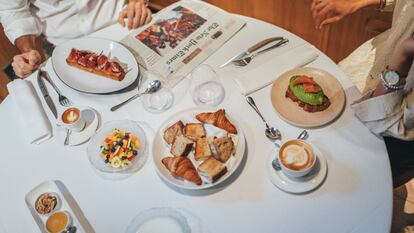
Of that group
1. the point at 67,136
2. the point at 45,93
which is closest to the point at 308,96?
the point at 67,136

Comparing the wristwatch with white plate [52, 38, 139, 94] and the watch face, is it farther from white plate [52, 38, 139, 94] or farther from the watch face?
white plate [52, 38, 139, 94]

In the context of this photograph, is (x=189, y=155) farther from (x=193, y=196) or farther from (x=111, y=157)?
(x=111, y=157)

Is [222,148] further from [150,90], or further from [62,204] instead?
[62,204]

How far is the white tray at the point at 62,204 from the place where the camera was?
3.11 ft

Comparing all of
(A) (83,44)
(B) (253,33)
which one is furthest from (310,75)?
(A) (83,44)

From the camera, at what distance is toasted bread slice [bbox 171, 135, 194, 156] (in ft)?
3.30

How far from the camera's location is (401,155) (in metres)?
1.10

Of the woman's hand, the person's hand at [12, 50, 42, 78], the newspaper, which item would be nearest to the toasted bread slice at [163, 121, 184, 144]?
the newspaper

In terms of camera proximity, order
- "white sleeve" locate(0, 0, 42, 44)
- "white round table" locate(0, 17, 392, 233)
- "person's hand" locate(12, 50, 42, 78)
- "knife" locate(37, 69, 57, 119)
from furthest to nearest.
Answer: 1. "white sleeve" locate(0, 0, 42, 44)
2. "person's hand" locate(12, 50, 42, 78)
3. "knife" locate(37, 69, 57, 119)
4. "white round table" locate(0, 17, 392, 233)

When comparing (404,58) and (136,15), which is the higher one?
(136,15)

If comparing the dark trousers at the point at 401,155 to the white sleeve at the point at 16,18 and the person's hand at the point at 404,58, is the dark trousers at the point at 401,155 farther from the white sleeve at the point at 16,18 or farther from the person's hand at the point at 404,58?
the white sleeve at the point at 16,18

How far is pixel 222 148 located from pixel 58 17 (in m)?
1.18

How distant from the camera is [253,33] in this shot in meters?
1.34

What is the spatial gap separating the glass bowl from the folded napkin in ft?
1.26
